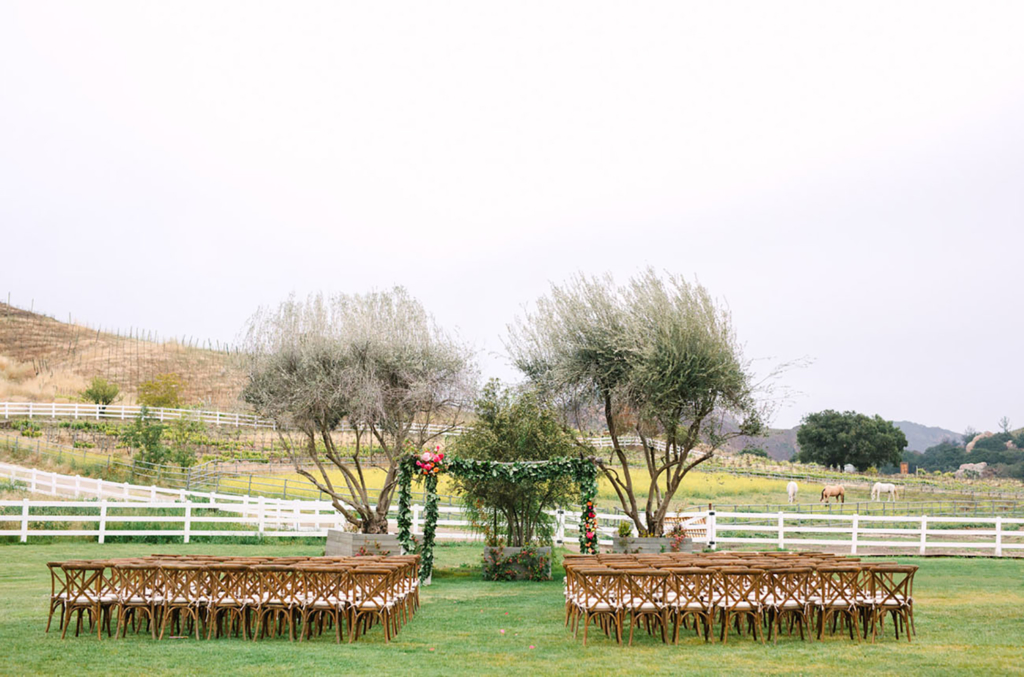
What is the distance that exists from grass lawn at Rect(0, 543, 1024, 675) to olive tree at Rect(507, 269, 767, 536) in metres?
5.75

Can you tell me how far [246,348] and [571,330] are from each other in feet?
24.4

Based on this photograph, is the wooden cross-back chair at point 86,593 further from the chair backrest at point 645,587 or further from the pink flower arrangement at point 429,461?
the pink flower arrangement at point 429,461

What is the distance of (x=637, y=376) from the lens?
1720 cm

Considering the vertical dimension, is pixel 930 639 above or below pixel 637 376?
below

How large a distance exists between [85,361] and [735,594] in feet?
282

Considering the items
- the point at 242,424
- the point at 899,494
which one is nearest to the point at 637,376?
the point at 899,494

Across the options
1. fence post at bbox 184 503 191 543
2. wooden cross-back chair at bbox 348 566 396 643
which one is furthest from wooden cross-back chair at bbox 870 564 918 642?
fence post at bbox 184 503 191 543

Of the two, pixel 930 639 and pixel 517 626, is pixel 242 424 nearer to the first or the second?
pixel 517 626

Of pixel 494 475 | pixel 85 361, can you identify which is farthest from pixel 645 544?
pixel 85 361

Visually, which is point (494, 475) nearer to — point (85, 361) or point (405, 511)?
point (405, 511)

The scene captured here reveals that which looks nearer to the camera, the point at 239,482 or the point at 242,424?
the point at 239,482

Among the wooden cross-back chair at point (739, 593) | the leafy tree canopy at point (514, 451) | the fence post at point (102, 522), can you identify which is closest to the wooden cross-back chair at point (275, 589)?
the wooden cross-back chair at point (739, 593)

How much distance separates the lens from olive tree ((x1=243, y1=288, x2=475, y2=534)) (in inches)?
719

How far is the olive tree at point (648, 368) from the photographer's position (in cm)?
1730
